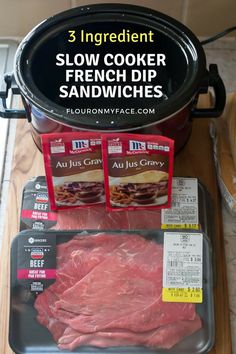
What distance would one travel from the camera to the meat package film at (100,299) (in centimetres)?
76

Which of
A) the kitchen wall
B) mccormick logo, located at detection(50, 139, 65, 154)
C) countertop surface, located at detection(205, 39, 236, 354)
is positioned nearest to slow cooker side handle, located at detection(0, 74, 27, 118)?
mccormick logo, located at detection(50, 139, 65, 154)

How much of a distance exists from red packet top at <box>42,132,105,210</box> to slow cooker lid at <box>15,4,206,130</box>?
0.03 meters

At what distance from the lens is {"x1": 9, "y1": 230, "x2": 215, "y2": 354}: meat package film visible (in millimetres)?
758

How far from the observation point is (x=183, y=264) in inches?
31.3

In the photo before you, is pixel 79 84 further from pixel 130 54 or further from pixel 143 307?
pixel 143 307

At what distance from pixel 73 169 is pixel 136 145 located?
9 cm

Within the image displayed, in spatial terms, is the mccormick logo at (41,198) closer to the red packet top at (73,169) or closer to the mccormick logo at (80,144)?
the red packet top at (73,169)

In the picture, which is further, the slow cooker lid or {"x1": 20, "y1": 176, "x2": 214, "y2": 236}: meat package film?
{"x1": 20, "y1": 176, "x2": 214, "y2": 236}: meat package film

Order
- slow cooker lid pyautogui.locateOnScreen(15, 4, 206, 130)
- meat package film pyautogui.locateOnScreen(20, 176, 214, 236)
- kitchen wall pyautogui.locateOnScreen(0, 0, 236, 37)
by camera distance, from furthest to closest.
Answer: kitchen wall pyautogui.locateOnScreen(0, 0, 236, 37) < meat package film pyautogui.locateOnScreen(20, 176, 214, 236) < slow cooker lid pyautogui.locateOnScreen(15, 4, 206, 130)

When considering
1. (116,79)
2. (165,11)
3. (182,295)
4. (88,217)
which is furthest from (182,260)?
(165,11)

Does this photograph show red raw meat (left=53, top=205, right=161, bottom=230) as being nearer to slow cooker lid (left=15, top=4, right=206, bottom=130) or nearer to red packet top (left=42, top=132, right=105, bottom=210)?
red packet top (left=42, top=132, right=105, bottom=210)

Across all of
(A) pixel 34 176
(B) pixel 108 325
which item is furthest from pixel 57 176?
(B) pixel 108 325

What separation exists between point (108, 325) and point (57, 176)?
0.21 m

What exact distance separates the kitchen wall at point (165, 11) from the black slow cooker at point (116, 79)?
17 cm
